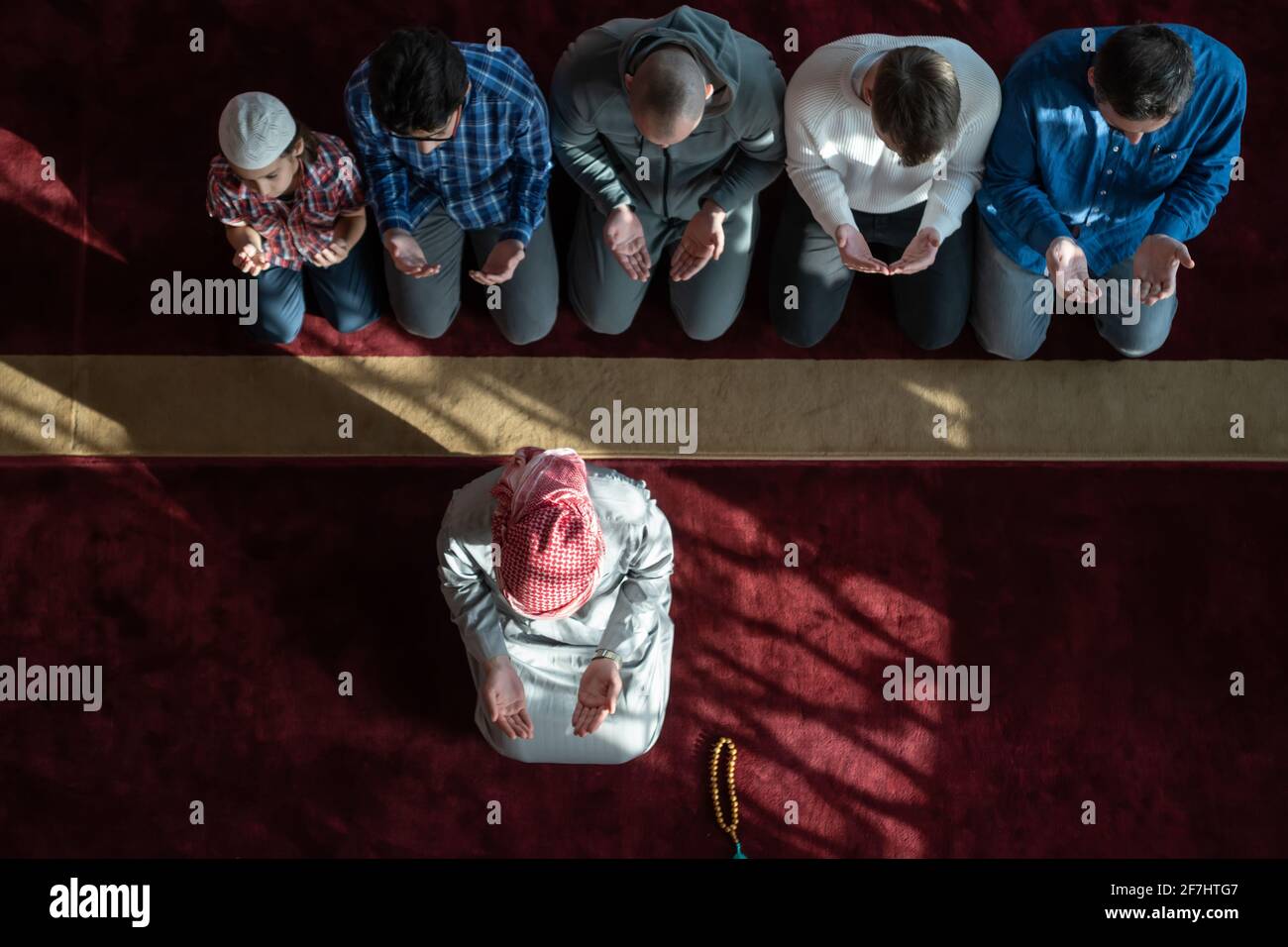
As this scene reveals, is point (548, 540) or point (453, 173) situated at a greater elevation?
point (453, 173)

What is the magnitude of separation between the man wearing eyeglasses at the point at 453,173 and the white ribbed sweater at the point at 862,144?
63cm

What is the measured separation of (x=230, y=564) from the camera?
10.3 ft

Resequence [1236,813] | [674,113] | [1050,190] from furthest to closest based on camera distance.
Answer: [1236,813] → [1050,190] → [674,113]

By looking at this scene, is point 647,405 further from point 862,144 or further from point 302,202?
point 302,202

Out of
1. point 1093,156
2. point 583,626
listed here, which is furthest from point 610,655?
point 1093,156

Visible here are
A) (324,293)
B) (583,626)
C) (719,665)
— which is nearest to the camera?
(583,626)

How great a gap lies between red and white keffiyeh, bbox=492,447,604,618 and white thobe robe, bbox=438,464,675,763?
21 cm

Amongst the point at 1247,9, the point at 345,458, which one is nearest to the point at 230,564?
the point at 345,458

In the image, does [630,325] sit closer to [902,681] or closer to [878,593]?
[878,593]

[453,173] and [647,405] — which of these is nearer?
[453,173]

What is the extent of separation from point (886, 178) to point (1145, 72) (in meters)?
0.61

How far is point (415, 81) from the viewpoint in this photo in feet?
7.52

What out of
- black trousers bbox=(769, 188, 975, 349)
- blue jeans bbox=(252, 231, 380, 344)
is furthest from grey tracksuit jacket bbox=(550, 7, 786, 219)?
blue jeans bbox=(252, 231, 380, 344)

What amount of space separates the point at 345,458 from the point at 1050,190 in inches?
77.4
